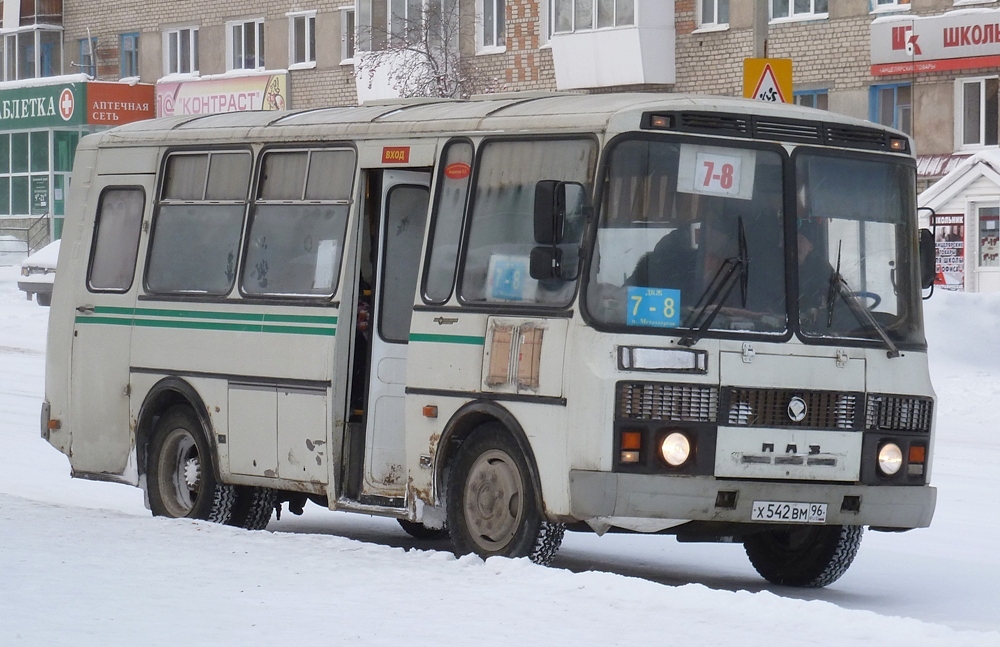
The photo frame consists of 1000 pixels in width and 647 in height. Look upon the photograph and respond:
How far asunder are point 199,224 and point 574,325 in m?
3.92

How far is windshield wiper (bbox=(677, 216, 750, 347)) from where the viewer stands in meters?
9.62

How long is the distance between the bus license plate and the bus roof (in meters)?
1.88

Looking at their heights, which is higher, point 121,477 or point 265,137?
point 265,137

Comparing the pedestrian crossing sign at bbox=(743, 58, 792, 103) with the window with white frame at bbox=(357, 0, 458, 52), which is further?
the window with white frame at bbox=(357, 0, 458, 52)

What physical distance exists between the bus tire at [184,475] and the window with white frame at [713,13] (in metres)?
28.3

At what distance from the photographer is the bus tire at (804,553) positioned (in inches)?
427

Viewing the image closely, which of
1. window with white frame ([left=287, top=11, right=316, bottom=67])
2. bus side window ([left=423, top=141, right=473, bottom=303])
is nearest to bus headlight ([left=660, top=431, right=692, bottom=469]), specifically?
bus side window ([left=423, top=141, right=473, bottom=303])

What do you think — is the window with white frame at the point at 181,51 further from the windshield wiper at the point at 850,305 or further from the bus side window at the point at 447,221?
the windshield wiper at the point at 850,305

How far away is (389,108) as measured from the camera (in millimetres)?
11797

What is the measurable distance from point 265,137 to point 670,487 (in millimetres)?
3987

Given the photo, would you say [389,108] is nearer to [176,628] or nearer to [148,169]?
[148,169]

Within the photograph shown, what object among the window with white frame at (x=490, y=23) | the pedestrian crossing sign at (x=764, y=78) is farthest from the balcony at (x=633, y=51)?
the pedestrian crossing sign at (x=764, y=78)

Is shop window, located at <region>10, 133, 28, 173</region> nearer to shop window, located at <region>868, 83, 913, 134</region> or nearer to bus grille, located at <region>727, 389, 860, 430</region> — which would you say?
shop window, located at <region>868, 83, 913, 134</region>

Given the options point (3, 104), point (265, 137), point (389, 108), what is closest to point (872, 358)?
point (389, 108)
